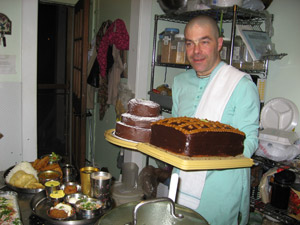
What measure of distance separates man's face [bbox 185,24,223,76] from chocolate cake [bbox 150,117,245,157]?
1.04 feet

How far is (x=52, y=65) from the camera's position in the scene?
595 centimetres

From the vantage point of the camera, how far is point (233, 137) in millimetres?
1218

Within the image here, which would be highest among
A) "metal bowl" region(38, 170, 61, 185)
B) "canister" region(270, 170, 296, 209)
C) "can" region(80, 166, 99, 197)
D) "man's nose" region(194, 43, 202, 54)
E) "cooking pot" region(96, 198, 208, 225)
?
"man's nose" region(194, 43, 202, 54)

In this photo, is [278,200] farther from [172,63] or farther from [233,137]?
[172,63]

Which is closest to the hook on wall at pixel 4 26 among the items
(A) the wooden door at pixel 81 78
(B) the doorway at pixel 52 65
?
(A) the wooden door at pixel 81 78

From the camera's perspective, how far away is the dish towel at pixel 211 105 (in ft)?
4.48

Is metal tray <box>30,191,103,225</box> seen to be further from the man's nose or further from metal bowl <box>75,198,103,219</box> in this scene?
the man's nose

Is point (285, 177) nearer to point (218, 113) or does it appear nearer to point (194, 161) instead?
point (218, 113)

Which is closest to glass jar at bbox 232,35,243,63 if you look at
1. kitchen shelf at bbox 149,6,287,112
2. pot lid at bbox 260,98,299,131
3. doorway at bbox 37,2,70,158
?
kitchen shelf at bbox 149,6,287,112

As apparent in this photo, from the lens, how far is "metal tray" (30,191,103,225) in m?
1.24

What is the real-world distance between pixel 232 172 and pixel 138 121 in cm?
54

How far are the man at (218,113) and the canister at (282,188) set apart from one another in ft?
2.07

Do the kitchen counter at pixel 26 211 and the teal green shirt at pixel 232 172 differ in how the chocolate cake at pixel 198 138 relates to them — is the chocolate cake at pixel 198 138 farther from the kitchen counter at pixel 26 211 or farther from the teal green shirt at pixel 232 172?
the kitchen counter at pixel 26 211

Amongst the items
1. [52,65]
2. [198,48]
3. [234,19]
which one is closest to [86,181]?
[198,48]
